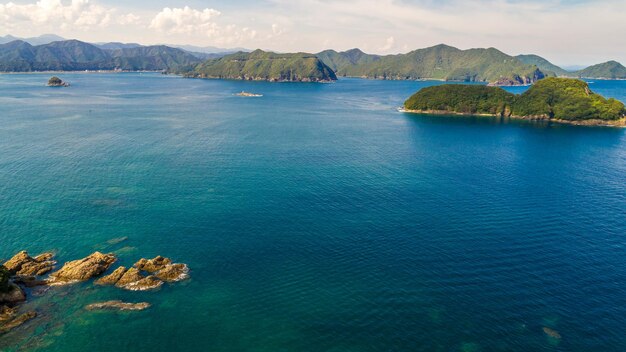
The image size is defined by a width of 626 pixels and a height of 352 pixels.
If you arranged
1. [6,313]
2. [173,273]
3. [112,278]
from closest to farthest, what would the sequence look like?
[6,313]
[112,278]
[173,273]

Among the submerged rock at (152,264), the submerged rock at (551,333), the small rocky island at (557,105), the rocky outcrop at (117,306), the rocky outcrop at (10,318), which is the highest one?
the small rocky island at (557,105)

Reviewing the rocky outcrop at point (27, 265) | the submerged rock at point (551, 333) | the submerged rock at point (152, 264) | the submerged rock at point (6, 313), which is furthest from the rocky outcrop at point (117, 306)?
the submerged rock at point (551, 333)

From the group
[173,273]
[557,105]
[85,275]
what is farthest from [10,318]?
[557,105]

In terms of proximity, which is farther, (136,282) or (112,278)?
(112,278)

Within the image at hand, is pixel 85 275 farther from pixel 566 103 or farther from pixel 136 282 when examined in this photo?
pixel 566 103

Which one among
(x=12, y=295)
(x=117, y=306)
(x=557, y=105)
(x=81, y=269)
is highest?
(x=557, y=105)

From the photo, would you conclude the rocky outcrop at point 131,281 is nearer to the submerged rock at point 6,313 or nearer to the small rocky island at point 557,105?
the submerged rock at point 6,313

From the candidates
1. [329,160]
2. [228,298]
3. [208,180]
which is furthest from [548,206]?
[208,180]
